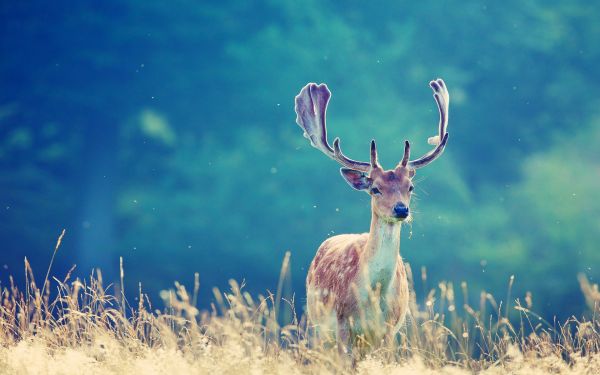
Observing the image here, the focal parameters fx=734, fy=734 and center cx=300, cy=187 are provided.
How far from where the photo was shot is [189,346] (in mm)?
4512

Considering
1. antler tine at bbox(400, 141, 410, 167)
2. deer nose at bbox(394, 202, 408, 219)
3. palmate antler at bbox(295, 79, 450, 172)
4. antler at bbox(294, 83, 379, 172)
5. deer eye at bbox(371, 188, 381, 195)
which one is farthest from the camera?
antler at bbox(294, 83, 379, 172)

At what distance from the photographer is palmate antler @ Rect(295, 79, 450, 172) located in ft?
21.7

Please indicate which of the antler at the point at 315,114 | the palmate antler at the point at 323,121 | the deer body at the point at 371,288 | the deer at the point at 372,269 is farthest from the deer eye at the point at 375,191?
the antler at the point at 315,114

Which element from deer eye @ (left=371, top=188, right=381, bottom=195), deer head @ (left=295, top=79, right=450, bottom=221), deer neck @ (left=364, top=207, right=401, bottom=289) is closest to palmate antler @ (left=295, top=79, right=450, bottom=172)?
deer head @ (left=295, top=79, right=450, bottom=221)

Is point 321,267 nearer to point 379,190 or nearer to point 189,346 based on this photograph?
point 379,190

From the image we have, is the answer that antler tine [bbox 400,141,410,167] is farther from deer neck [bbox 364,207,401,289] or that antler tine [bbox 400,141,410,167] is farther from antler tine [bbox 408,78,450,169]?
deer neck [bbox 364,207,401,289]

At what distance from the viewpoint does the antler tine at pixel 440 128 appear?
6660mm

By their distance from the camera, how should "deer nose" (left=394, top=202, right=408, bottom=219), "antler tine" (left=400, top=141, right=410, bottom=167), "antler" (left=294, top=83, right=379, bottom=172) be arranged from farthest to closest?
"antler" (left=294, top=83, right=379, bottom=172) → "antler tine" (left=400, top=141, right=410, bottom=167) → "deer nose" (left=394, top=202, right=408, bottom=219)

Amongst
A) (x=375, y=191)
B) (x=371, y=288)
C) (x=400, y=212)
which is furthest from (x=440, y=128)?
(x=371, y=288)

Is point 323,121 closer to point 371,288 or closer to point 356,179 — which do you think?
point 356,179

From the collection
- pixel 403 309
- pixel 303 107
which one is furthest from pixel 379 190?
pixel 303 107

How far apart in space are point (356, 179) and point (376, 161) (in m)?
0.25

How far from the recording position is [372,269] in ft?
19.2

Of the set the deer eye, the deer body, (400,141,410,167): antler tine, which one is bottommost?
the deer body
